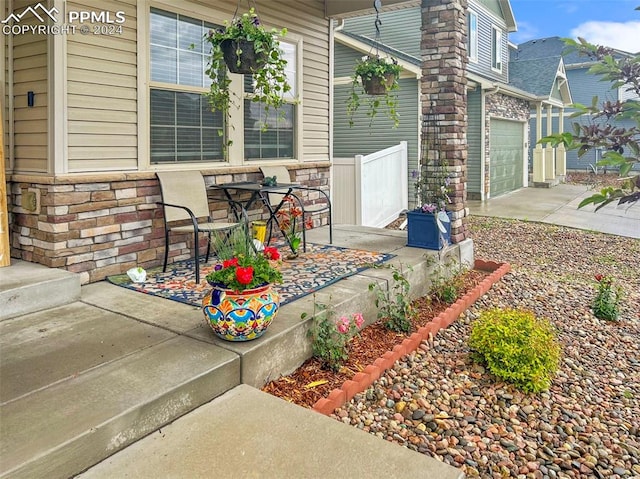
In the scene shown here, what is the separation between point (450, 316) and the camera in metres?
4.05

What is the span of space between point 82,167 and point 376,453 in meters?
2.86

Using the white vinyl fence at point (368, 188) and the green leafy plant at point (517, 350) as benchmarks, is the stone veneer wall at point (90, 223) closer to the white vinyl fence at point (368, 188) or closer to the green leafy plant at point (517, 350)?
the green leafy plant at point (517, 350)

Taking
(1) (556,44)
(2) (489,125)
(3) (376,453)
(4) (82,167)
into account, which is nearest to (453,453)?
(3) (376,453)

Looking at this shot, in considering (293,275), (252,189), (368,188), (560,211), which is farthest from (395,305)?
(560,211)

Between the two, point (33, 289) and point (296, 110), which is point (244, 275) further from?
point (296, 110)

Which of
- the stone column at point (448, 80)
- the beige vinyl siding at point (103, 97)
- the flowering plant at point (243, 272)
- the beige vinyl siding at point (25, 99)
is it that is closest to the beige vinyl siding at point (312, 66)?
the stone column at point (448, 80)

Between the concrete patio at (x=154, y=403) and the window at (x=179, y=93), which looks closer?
the concrete patio at (x=154, y=403)

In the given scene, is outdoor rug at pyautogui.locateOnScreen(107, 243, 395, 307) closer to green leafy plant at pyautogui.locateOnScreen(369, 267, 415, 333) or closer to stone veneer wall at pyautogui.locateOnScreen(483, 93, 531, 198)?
green leafy plant at pyautogui.locateOnScreen(369, 267, 415, 333)

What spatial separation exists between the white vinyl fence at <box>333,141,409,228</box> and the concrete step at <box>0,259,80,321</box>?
4933mm

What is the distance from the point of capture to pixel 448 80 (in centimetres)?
503

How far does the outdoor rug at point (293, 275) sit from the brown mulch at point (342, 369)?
490 millimetres

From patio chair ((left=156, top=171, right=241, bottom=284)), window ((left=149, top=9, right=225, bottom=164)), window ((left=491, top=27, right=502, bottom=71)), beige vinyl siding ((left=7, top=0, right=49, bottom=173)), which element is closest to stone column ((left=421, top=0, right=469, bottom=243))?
window ((left=149, top=9, right=225, bottom=164))

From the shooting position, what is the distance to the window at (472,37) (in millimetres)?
12852

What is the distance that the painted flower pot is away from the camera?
100 inches
